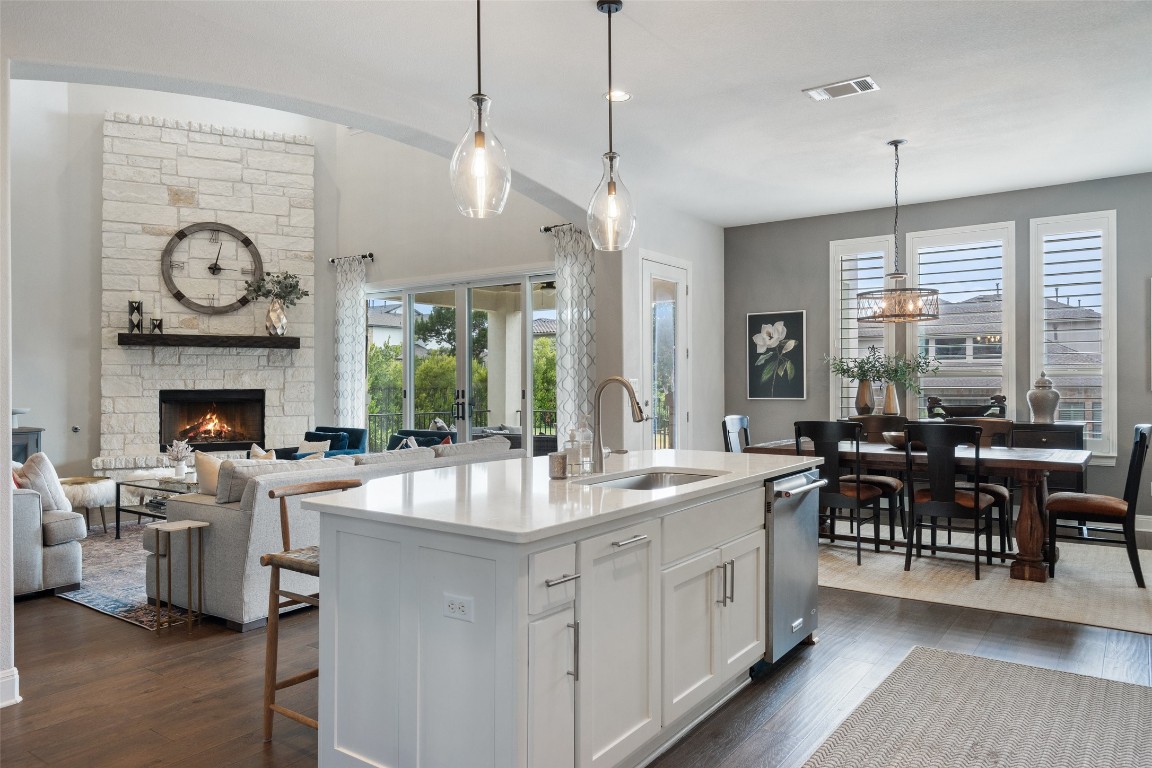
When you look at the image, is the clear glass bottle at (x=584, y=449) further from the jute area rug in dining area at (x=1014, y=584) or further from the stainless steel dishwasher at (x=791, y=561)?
the jute area rug in dining area at (x=1014, y=584)

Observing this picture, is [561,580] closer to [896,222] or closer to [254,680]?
[254,680]

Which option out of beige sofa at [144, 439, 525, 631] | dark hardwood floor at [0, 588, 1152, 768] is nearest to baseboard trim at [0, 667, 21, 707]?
dark hardwood floor at [0, 588, 1152, 768]

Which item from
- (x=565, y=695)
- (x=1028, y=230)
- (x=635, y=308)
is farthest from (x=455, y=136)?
(x=1028, y=230)

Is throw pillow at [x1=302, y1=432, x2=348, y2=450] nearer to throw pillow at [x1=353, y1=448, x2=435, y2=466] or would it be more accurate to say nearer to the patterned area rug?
the patterned area rug

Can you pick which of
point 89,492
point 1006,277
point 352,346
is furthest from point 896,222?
point 89,492

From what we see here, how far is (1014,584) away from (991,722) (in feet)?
7.30

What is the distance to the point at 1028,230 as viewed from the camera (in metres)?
6.67

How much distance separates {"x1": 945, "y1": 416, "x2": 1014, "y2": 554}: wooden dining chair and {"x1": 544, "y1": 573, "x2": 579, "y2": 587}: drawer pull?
12.6ft

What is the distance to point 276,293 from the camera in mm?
8328

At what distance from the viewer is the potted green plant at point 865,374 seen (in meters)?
7.10

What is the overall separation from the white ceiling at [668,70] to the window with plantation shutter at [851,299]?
1579mm

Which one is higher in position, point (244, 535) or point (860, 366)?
point (860, 366)

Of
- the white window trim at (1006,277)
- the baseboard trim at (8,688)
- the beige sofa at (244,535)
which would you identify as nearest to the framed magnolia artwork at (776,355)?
the white window trim at (1006,277)

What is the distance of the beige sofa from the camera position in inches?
156
